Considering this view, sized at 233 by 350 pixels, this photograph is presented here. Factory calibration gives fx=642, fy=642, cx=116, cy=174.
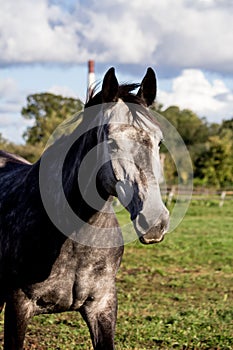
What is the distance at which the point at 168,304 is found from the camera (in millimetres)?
8398

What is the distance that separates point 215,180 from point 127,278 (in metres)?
38.8

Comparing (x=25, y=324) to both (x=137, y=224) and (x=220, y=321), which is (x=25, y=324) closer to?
(x=137, y=224)

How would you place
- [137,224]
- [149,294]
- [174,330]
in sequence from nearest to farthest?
1. [137,224]
2. [174,330]
3. [149,294]

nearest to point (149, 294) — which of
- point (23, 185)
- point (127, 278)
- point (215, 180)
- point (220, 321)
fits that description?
point (127, 278)

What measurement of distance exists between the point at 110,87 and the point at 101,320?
1.59m

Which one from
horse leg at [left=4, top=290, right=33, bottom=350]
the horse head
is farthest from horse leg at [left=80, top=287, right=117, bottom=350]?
the horse head

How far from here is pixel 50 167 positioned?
172 inches

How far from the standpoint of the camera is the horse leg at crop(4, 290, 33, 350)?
421 cm

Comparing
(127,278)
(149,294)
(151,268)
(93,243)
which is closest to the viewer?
(93,243)

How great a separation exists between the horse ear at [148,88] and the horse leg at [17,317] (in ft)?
4.94

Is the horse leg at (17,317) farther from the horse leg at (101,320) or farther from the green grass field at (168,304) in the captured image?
the green grass field at (168,304)

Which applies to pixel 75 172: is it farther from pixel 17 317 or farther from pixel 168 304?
pixel 168 304

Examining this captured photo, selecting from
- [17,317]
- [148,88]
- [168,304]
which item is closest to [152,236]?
[148,88]

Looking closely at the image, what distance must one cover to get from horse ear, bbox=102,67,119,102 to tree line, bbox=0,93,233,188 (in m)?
32.4
